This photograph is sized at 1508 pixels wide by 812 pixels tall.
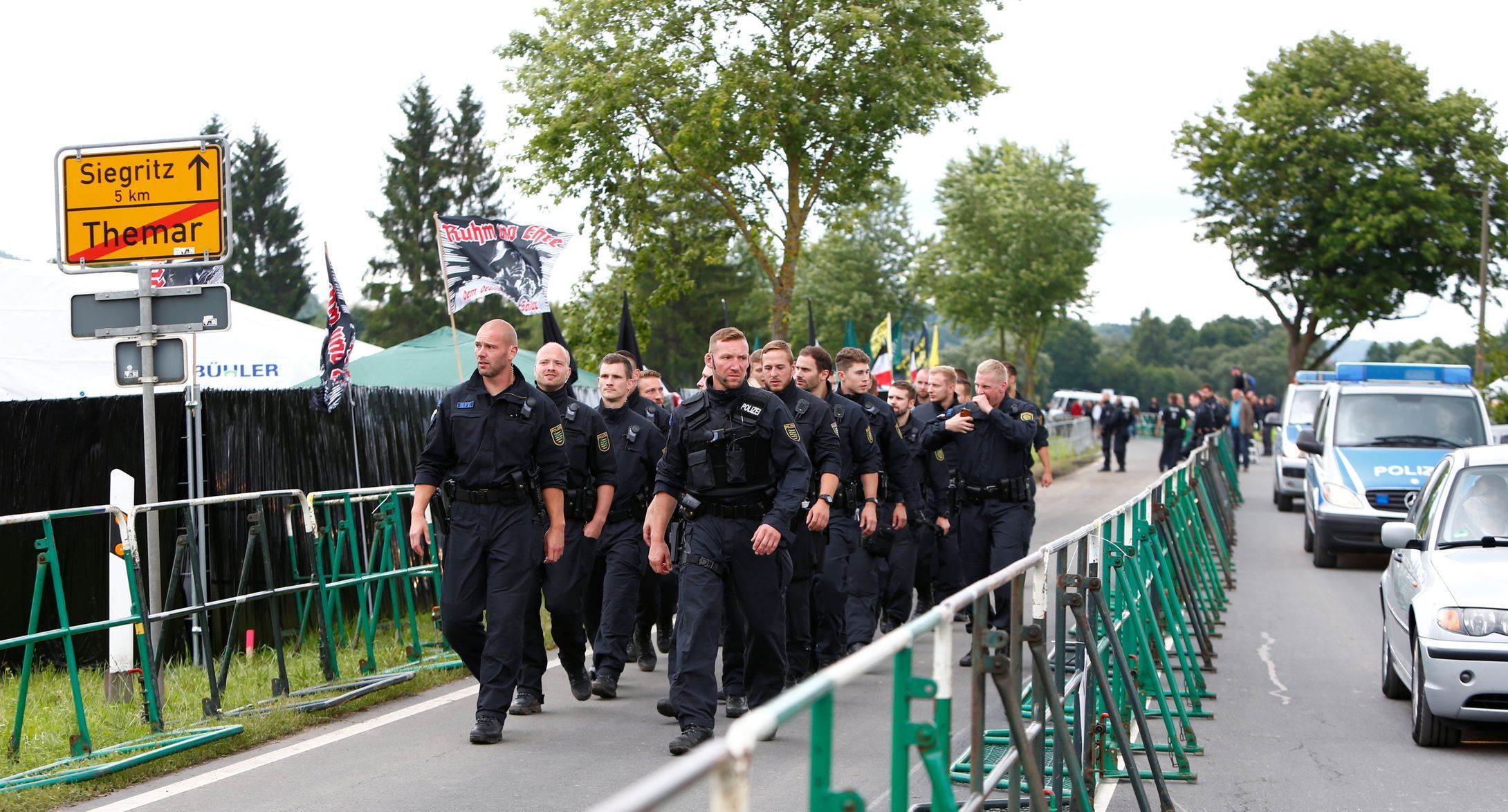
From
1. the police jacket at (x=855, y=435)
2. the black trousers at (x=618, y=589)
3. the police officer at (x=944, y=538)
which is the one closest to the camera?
the black trousers at (x=618, y=589)

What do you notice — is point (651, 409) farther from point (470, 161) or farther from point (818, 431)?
point (470, 161)

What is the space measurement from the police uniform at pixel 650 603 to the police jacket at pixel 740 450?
6.53 feet

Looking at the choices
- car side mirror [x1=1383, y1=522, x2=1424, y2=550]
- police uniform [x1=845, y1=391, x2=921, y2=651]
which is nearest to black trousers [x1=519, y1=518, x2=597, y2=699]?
police uniform [x1=845, y1=391, x2=921, y2=651]

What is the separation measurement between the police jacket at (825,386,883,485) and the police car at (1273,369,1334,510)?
49.2 ft

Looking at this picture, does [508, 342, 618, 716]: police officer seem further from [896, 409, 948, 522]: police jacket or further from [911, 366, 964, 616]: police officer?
[911, 366, 964, 616]: police officer

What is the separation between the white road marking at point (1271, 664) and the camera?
358 inches

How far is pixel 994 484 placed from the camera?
9.97 metres

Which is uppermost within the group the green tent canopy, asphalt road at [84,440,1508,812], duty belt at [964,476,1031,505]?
the green tent canopy

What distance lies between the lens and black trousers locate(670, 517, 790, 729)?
7043 millimetres

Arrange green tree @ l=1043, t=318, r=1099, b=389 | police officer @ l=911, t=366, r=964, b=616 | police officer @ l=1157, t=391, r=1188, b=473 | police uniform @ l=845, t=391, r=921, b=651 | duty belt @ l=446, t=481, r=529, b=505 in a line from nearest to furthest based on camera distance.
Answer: duty belt @ l=446, t=481, r=529, b=505 → police uniform @ l=845, t=391, r=921, b=651 → police officer @ l=911, t=366, r=964, b=616 → police officer @ l=1157, t=391, r=1188, b=473 → green tree @ l=1043, t=318, r=1099, b=389

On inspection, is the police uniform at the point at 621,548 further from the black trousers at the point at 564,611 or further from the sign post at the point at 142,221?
the sign post at the point at 142,221

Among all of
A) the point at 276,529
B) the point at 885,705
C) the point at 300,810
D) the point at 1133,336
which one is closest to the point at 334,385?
the point at 276,529

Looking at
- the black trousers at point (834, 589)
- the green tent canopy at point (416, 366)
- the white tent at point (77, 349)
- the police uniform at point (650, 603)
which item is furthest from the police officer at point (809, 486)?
the green tent canopy at point (416, 366)

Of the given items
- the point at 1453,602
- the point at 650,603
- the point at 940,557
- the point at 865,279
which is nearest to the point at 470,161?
the point at 865,279
